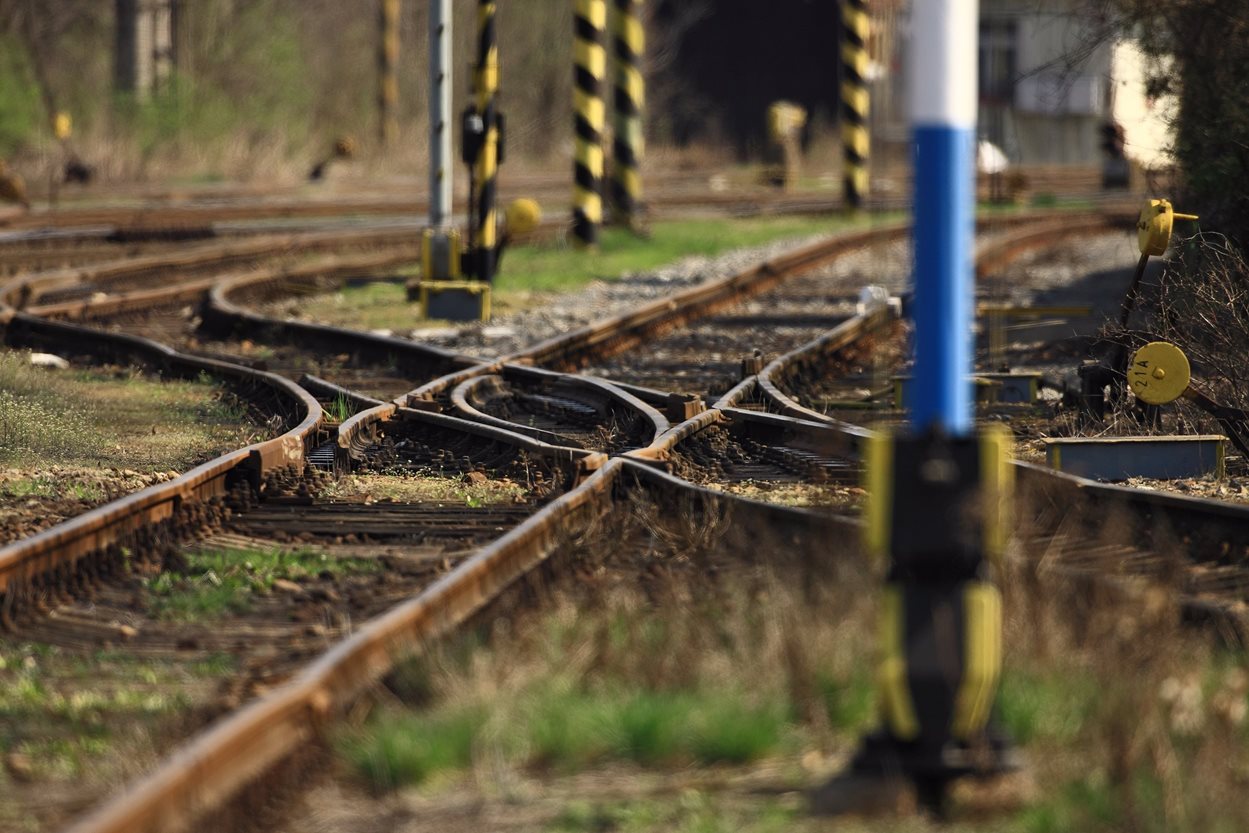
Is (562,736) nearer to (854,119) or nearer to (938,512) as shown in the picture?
(938,512)

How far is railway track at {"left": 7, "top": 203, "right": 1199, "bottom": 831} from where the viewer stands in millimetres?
3744

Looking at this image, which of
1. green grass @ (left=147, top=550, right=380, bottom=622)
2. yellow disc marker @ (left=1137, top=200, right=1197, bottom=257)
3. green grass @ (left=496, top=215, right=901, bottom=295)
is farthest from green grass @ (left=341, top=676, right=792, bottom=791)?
green grass @ (left=496, top=215, right=901, bottom=295)

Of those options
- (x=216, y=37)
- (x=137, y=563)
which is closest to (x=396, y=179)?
(x=216, y=37)

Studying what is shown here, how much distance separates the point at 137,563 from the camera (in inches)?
238

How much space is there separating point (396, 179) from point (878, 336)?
21.4 m

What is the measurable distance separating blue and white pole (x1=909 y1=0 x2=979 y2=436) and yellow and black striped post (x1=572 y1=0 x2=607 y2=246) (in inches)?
630

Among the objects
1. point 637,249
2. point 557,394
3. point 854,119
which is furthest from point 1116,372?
point 854,119

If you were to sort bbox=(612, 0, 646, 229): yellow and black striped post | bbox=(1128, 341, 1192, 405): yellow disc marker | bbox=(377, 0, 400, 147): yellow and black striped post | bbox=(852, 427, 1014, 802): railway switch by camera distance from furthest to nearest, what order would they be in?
bbox=(377, 0, 400, 147): yellow and black striped post < bbox=(612, 0, 646, 229): yellow and black striped post < bbox=(1128, 341, 1192, 405): yellow disc marker < bbox=(852, 427, 1014, 802): railway switch

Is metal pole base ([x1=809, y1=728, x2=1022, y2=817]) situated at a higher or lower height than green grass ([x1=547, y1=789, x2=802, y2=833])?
higher

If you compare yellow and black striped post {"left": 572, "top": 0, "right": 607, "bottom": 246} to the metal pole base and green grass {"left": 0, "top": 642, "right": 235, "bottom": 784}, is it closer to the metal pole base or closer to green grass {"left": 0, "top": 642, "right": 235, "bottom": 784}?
green grass {"left": 0, "top": 642, "right": 235, "bottom": 784}

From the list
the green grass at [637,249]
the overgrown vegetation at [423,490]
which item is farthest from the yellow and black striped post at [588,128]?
the overgrown vegetation at [423,490]

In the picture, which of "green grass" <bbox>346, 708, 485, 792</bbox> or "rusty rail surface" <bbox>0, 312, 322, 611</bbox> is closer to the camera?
"green grass" <bbox>346, 708, 485, 792</bbox>

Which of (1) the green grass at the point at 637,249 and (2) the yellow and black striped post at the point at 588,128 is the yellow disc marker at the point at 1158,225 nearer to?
(1) the green grass at the point at 637,249

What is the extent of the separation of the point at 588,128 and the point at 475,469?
13.0m
